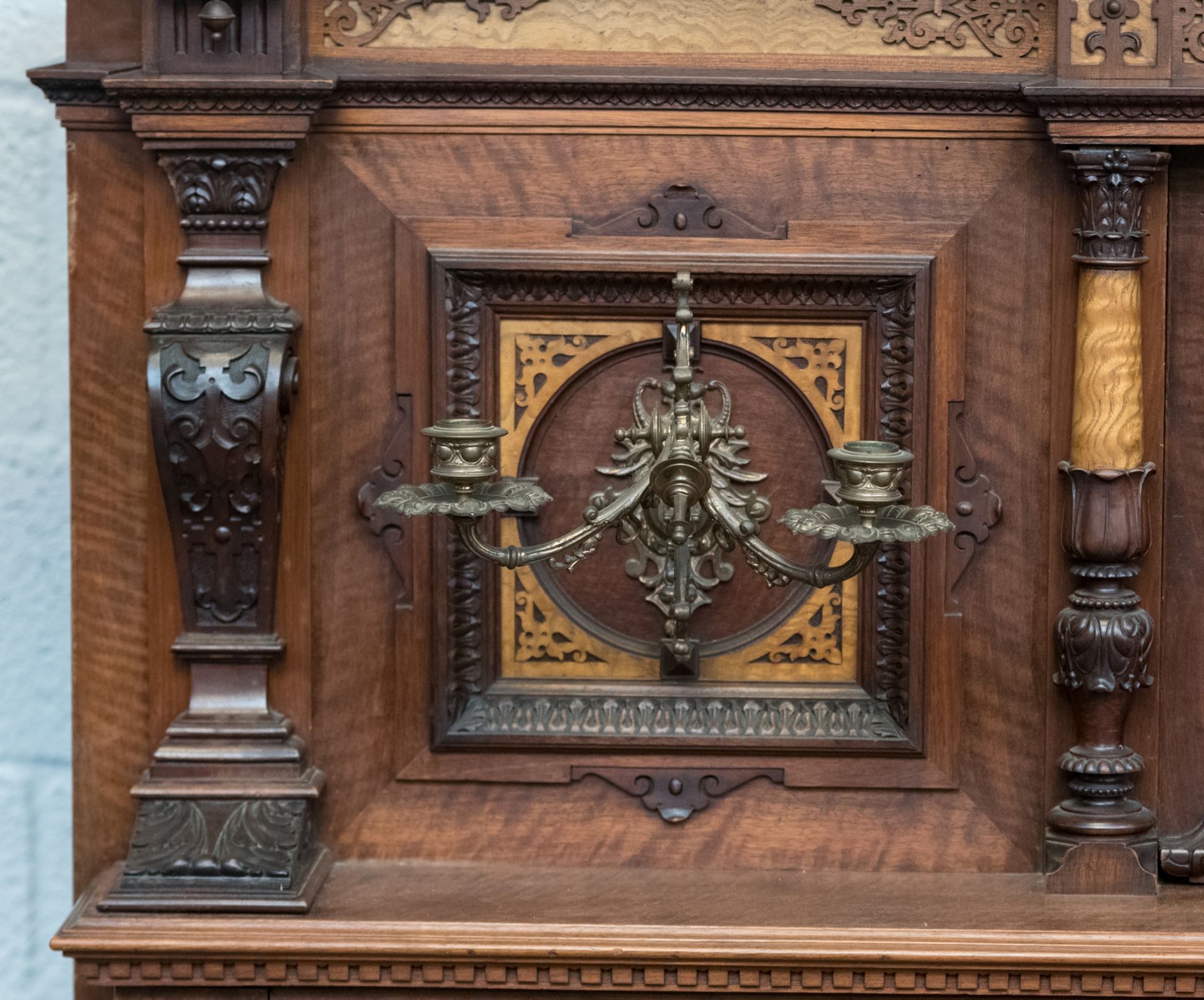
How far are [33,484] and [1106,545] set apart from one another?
2.78ft

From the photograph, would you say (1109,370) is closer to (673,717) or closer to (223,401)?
(673,717)

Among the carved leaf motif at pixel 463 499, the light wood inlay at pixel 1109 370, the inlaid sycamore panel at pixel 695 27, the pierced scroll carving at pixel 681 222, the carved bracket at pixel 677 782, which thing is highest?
the inlaid sycamore panel at pixel 695 27

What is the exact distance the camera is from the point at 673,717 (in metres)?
1.22

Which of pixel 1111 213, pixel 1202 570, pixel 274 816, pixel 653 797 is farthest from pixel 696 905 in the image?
pixel 1111 213

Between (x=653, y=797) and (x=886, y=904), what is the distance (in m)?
0.18

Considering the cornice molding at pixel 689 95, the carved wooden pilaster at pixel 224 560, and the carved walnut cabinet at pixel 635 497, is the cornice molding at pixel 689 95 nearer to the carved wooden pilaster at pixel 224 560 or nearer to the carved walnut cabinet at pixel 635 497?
Result: the carved walnut cabinet at pixel 635 497

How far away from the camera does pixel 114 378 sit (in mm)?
1194

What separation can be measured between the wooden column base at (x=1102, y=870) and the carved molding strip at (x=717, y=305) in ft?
0.48

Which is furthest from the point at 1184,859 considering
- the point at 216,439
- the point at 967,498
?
the point at 216,439

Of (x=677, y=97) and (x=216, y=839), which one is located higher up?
(x=677, y=97)

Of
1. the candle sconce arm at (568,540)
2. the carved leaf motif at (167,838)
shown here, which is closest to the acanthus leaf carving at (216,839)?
the carved leaf motif at (167,838)

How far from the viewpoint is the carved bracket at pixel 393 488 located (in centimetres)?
120

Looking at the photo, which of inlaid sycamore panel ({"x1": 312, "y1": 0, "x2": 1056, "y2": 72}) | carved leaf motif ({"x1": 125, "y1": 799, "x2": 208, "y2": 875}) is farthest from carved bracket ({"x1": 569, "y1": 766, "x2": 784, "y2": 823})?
inlaid sycamore panel ({"x1": 312, "y1": 0, "x2": 1056, "y2": 72})

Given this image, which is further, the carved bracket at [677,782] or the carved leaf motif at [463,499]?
the carved bracket at [677,782]
